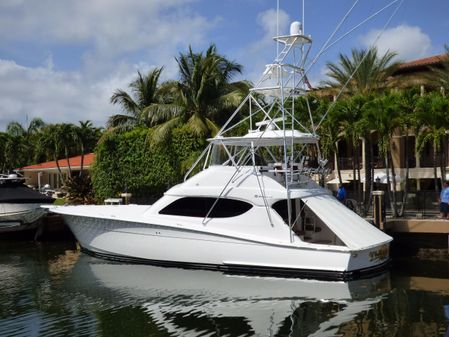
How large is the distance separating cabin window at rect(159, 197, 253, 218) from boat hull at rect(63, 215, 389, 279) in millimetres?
642

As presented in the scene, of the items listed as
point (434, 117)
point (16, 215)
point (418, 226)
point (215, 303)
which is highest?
point (434, 117)

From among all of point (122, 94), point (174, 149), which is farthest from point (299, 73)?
point (122, 94)

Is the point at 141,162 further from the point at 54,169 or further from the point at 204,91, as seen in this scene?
the point at 54,169

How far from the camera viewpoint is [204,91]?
29531 mm

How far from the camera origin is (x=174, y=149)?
27391mm

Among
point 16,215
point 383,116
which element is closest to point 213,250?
point 383,116

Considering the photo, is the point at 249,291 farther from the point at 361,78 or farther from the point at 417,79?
the point at 417,79

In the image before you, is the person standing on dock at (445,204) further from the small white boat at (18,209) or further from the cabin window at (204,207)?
the small white boat at (18,209)

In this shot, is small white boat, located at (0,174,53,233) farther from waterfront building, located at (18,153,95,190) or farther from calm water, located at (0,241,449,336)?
waterfront building, located at (18,153,95,190)

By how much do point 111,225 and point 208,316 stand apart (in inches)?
263

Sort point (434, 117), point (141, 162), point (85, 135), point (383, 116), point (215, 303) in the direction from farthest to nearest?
point (85, 135)
point (141, 162)
point (383, 116)
point (434, 117)
point (215, 303)

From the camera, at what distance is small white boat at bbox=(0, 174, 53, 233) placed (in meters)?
23.3

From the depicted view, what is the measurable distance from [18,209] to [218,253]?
482 inches

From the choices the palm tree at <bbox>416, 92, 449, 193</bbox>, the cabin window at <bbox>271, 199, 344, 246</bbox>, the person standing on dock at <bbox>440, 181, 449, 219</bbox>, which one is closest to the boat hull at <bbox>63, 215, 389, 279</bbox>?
the cabin window at <bbox>271, 199, 344, 246</bbox>
